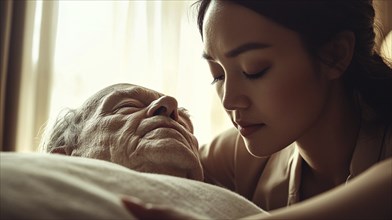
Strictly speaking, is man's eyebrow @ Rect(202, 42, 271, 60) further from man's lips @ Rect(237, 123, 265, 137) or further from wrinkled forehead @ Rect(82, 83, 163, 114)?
wrinkled forehead @ Rect(82, 83, 163, 114)

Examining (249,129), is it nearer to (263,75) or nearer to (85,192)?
(263,75)

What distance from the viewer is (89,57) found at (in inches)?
98.4

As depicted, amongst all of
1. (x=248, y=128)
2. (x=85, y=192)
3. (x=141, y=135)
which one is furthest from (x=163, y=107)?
(x=85, y=192)

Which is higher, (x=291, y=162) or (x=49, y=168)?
(x=49, y=168)

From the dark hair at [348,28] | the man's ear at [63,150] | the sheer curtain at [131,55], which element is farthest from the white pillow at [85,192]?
the sheer curtain at [131,55]

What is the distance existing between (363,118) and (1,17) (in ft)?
5.78

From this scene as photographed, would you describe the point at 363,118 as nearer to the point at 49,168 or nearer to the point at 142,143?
the point at 142,143

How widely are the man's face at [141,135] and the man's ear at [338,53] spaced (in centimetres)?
36

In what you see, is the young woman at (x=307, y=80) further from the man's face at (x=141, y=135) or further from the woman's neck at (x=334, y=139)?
the man's face at (x=141, y=135)

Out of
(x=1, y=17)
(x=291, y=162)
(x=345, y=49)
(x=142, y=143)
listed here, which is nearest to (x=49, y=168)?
(x=142, y=143)

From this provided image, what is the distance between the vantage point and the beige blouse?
1.11 m

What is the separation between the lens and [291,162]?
1383 millimetres

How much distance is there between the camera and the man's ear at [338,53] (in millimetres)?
1062

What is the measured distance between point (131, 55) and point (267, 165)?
4.26 ft
